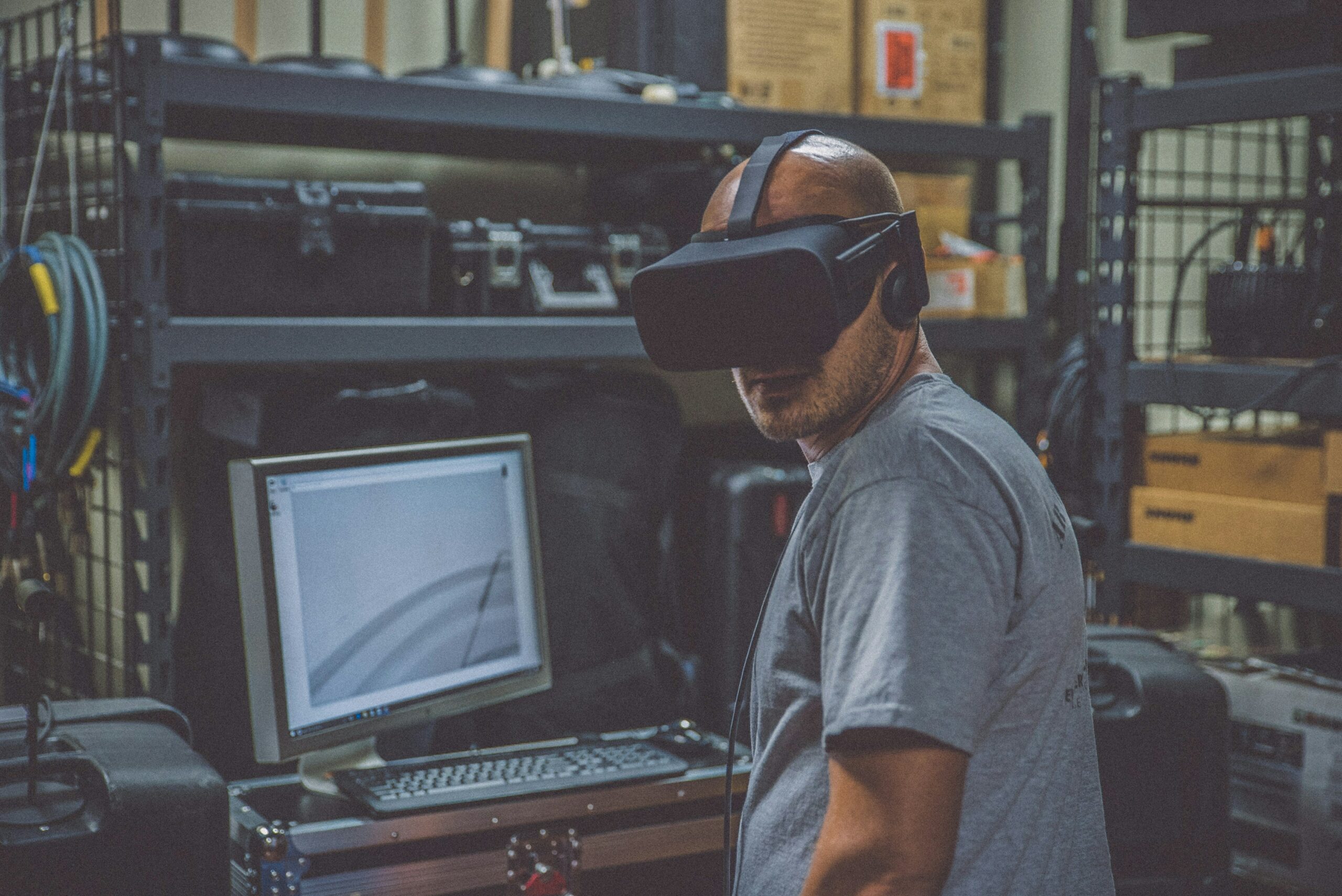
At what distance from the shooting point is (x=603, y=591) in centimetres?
226

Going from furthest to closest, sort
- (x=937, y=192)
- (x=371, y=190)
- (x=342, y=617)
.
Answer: (x=937, y=192)
(x=371, y=190)
(x=342, y=617)

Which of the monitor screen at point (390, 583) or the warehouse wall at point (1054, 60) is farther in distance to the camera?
the warehouse wall at point (1054, 60)

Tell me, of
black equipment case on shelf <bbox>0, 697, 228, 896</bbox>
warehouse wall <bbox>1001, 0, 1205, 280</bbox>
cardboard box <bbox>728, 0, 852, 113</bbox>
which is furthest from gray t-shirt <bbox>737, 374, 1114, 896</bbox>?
warehouse wall <bbox>1001, 0, 1205, 280</bbox>

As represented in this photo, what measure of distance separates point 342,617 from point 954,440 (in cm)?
96

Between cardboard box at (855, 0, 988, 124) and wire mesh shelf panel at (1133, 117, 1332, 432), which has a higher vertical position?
cardboard box at (855, 0, 988, 124)

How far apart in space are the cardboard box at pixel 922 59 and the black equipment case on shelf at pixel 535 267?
24.2 inches

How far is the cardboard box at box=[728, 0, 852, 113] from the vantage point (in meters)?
2.45

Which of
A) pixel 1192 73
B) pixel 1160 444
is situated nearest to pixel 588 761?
pixel 1160 444

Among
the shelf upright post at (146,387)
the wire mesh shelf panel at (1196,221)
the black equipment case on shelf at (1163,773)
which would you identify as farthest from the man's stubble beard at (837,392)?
the wire mesh shelf panel at (1196,221)

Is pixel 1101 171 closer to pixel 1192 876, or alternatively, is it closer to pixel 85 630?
pixel 1192 876

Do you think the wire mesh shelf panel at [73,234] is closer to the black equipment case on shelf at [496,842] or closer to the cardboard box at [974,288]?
the black equipment case on shelf at [496,842]

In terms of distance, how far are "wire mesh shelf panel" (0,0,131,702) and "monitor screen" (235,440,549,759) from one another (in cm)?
35

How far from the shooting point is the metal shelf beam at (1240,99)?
1.95m

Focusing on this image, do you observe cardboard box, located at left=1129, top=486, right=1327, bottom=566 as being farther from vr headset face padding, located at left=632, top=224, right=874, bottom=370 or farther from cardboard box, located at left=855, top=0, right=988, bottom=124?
vr headset face padding, located at left=632, top=224, right=874, bottom=370
